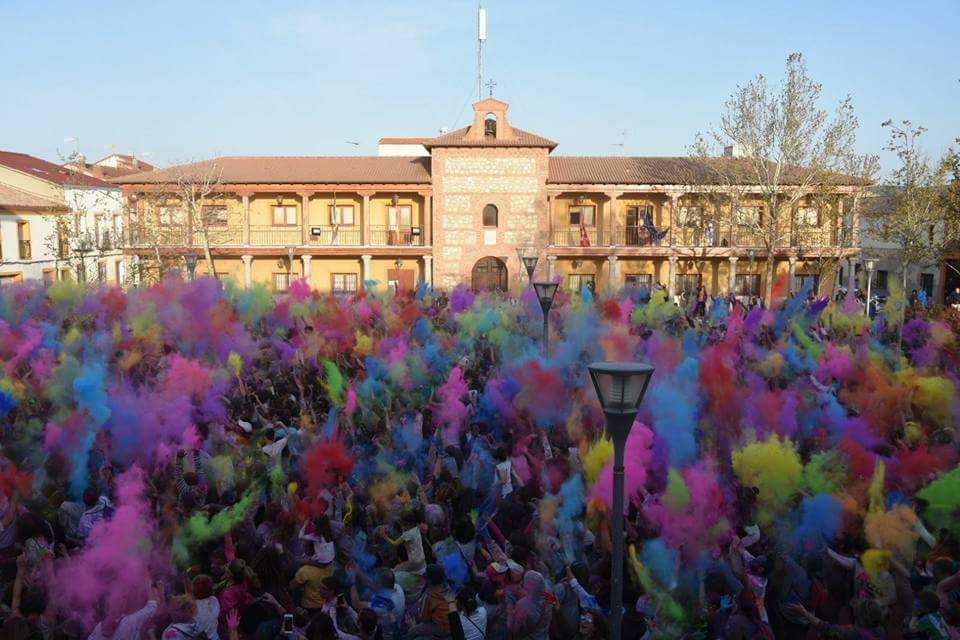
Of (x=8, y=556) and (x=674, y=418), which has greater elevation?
(x=674, y=418)

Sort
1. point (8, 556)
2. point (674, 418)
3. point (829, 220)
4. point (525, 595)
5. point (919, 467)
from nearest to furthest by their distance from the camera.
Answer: point (525, 595) → point (8, 556) → point (919, 467) → point (674, 418) → point (829, 220)

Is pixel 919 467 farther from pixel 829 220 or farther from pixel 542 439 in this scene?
pixel 829 220

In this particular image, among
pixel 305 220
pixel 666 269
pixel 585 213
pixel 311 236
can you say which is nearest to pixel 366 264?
pixel 311 236

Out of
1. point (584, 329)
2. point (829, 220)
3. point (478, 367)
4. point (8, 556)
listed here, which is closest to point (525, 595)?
point (8, 556)

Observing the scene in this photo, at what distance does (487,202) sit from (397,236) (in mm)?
4270

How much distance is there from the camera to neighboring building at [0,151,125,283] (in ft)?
103

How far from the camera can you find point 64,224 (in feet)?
101

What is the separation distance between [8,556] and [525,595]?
393 cm

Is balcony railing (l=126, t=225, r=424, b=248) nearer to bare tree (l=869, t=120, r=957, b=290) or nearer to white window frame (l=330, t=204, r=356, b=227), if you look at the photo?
white window frame (l=330, t=204, r=356, b=227)

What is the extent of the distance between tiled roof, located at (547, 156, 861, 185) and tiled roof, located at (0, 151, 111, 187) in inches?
825

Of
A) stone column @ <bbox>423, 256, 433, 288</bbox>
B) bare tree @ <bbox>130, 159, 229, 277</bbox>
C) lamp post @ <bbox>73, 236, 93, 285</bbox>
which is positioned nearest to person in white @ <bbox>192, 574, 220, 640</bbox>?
lamp post @ <bbox>73, 236, 93, 285</bbox>

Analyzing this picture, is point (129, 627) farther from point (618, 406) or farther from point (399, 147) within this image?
point (399, 147)

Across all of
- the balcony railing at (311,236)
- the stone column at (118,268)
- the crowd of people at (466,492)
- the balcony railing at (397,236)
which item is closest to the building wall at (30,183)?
the stone column at (118,268)

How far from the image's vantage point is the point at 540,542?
6727 millimetres
